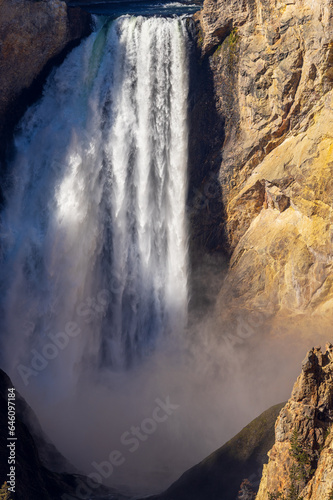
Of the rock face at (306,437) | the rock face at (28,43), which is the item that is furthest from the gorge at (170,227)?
the rock face at (306,437)

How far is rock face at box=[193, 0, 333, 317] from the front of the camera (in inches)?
919

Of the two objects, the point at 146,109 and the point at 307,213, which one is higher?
the point at 146,109

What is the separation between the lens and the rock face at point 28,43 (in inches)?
1120

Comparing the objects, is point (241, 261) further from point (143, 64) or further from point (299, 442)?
point (299, 442)

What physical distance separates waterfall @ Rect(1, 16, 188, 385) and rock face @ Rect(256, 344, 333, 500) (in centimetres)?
1404

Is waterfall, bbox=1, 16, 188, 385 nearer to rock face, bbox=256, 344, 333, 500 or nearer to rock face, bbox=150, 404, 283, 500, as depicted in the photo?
rock face, bbox=150, 404, 283, 500

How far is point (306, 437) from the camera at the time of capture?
13719 millimetres

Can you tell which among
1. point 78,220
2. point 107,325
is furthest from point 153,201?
point 107,325

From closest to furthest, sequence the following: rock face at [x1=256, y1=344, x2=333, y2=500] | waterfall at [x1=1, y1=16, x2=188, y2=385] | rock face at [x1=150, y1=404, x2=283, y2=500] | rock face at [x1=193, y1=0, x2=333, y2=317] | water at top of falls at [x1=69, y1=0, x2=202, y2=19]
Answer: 1. rock face at [x1=256, y1=344, x2=333, y2=500]
2. rock face at [x1=150, y1=404, x2=283, y2=500]
3. rock face at [x1=193, y1=0, x2=333, y2=317]
4. waterfall at [x1=1, y1=16, x2=188, y2=385]
5. water at top of falls at [x1=69, y1=0, x2=202, y2=19]

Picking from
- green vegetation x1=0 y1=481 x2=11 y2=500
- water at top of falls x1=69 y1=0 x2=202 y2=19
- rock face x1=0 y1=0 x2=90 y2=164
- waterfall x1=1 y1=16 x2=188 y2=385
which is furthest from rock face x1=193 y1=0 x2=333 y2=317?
green vegetation x1=0 y1=481 x2=11 y2=500

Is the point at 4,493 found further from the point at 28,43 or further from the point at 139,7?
the point at 139,7

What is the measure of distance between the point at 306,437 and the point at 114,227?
668 inches

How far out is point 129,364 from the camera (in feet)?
91.4

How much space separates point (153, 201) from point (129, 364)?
822 centimetres
